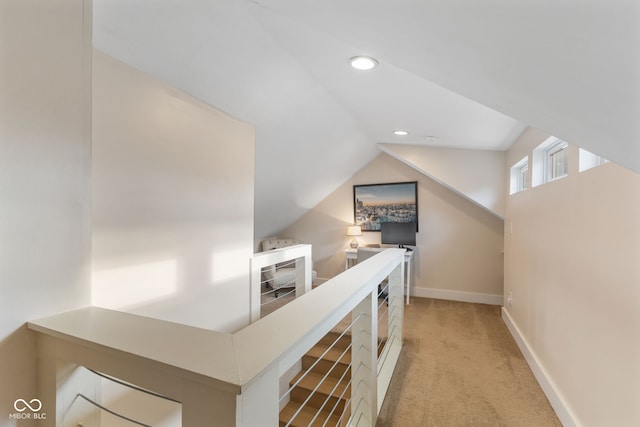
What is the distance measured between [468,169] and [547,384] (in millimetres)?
2435

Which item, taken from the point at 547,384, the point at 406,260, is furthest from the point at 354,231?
the point at 547,384

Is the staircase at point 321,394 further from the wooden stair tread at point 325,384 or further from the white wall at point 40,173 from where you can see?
the white wall at point 40,173

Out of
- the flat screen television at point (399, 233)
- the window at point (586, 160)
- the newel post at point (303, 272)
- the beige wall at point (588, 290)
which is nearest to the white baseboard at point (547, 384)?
the beige wall at point (588, 290)

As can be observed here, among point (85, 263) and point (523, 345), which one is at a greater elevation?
point (85, 263)

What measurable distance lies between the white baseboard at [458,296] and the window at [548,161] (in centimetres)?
230

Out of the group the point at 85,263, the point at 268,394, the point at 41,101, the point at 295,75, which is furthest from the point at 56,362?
the point at 295,75

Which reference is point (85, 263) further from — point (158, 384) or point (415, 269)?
point (415, 269)

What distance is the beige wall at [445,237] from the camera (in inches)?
161

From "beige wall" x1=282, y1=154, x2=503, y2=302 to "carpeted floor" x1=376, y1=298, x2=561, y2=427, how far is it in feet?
3.04

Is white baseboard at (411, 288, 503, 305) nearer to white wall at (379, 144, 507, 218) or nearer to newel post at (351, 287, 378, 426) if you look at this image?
white wall at (379, 144, 507, 218)

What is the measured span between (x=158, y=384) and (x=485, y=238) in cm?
445

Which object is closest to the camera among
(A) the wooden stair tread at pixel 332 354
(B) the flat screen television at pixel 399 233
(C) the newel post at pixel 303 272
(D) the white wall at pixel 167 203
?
(D) the white wall at pixel 167 203

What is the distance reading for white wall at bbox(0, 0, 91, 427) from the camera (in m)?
0.76

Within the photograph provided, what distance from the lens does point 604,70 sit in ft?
2.08
